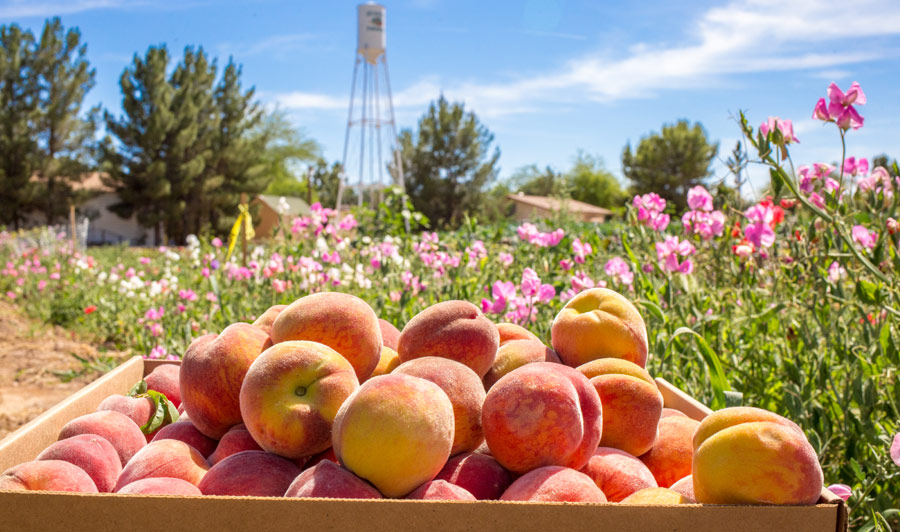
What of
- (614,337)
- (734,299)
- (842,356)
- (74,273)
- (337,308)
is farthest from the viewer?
(74,273)

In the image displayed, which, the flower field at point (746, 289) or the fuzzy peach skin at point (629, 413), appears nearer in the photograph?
the fuzzy peach skin at point (629, 413)

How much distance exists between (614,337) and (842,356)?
134 centimetres

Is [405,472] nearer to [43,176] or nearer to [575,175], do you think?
[43,176]

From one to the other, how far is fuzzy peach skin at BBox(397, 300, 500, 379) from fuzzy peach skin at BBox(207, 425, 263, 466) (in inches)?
13.2

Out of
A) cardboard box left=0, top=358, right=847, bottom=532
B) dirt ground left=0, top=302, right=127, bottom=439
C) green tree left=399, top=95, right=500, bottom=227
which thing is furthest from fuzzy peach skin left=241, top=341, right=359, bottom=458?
green tree left=399, top=95, right=500, bottom=227

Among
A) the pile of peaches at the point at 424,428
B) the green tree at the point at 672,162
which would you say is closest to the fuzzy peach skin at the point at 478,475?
the pile of peaches at the point at 424,428

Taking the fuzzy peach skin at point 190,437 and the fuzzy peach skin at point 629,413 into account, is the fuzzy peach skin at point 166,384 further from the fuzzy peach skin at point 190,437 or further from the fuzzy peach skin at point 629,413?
the fuzzy peach skin at point 629,413

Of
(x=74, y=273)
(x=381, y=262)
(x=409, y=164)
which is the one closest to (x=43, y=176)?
(x=409, y=164)

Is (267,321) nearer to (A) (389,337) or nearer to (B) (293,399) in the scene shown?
(A) (389,337)

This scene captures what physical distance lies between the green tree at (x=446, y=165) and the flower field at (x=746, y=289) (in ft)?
110

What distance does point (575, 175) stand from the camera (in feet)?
207

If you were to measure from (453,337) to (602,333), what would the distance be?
0.34 m

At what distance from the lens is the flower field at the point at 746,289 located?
6.32 ft

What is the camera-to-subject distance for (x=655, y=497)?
93cm
